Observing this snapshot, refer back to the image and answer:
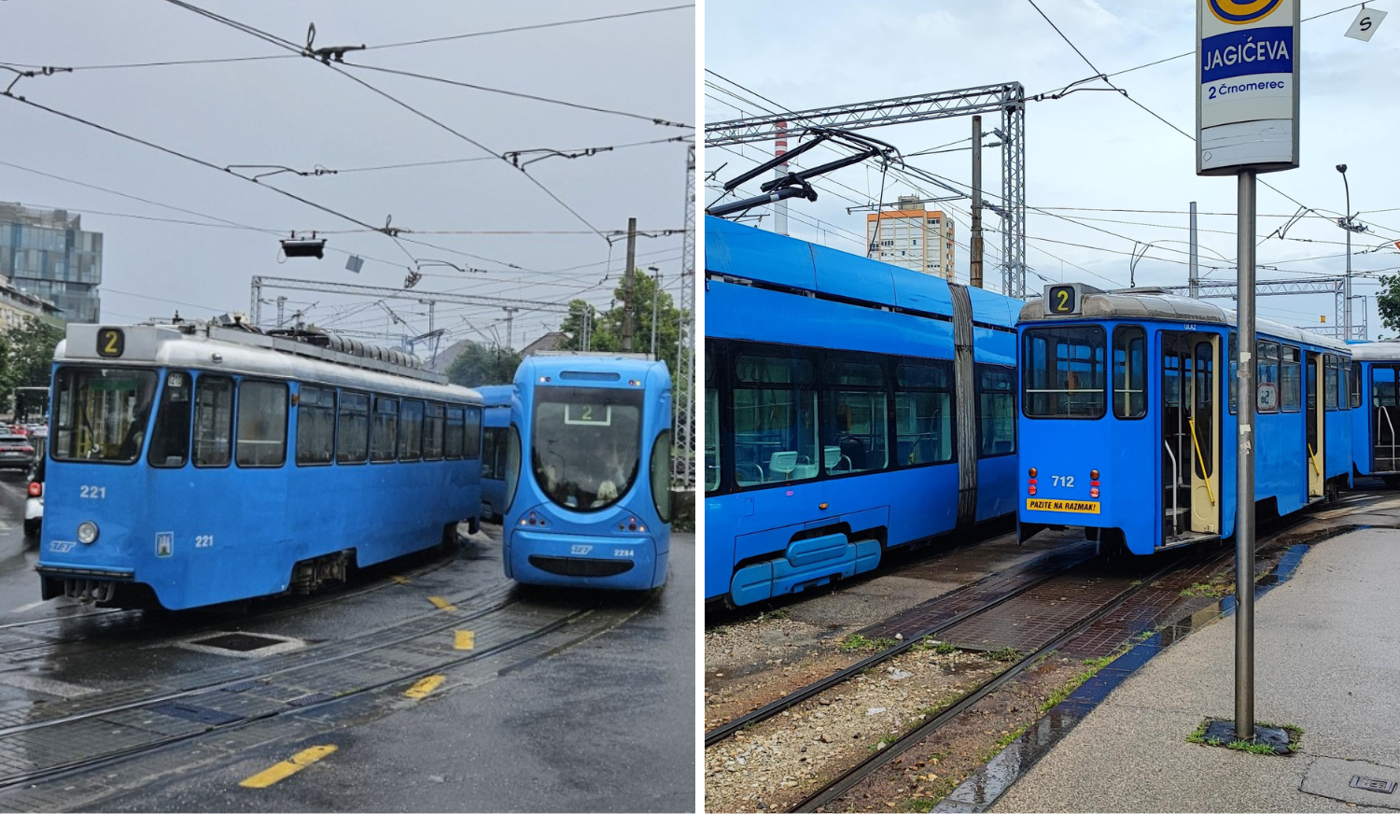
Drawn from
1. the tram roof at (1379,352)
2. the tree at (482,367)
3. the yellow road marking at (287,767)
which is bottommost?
the yellow road marking at (287,767)

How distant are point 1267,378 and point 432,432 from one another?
25.7 feet

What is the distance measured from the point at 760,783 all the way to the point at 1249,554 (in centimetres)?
225

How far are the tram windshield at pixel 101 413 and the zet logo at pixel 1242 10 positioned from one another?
218 inches

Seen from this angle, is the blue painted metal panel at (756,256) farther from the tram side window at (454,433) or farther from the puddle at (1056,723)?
the tram side window at (454,433)

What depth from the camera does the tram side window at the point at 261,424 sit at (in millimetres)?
7262

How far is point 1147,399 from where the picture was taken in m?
8.87

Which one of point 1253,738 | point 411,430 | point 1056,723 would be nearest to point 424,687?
point 1056,723

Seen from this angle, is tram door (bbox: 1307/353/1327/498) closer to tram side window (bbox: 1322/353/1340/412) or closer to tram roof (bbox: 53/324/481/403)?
tram side window (bbox: 1322/353/1340/412)

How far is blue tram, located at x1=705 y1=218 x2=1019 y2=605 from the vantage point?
6730 millimetres

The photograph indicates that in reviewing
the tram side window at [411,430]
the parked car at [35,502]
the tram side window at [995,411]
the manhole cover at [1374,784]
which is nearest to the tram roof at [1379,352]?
the tram side window at [995,411]

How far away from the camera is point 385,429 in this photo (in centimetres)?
943
